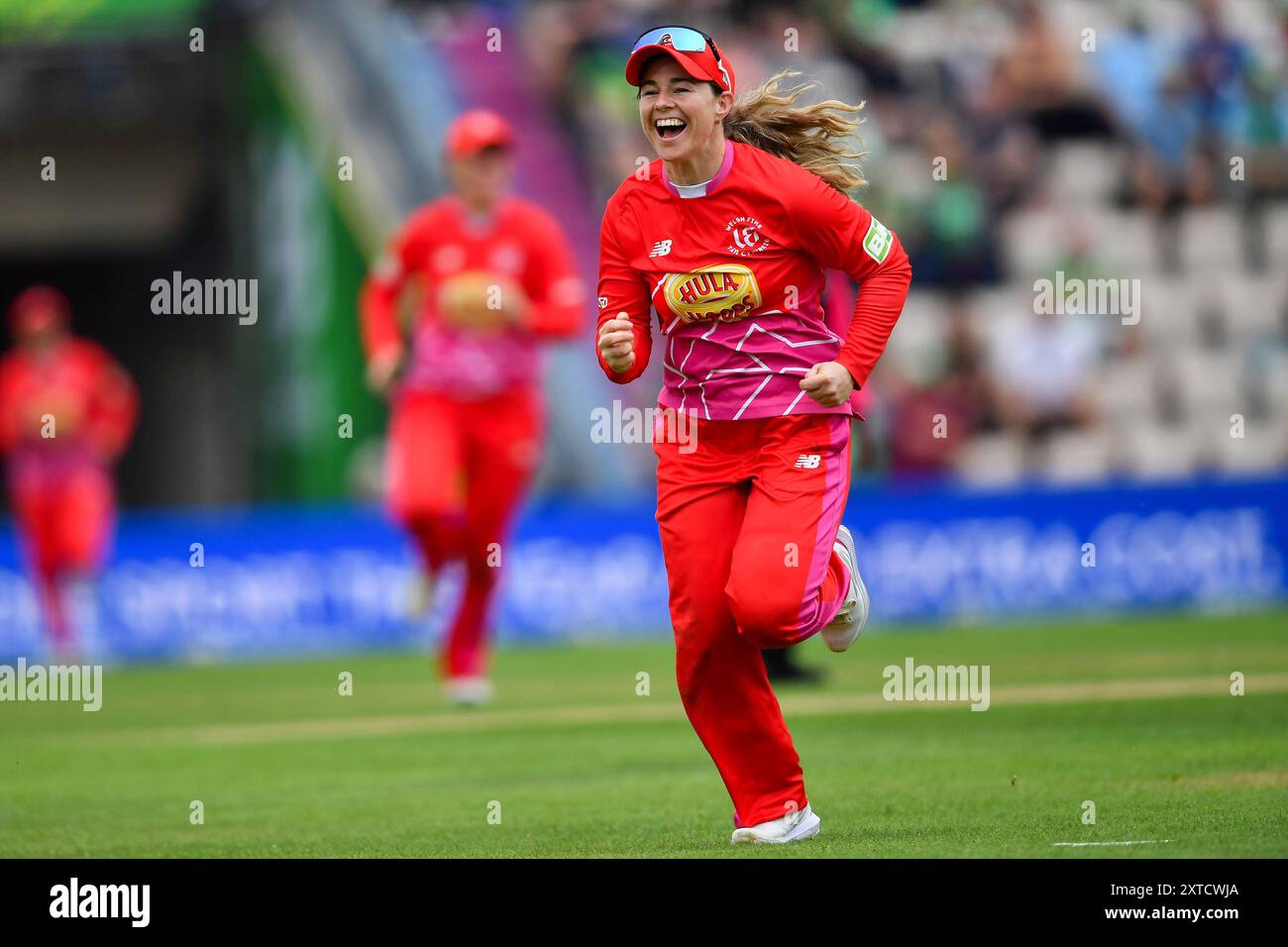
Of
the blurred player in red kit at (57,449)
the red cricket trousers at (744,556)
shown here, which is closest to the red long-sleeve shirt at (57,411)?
the blurred player in red kit at (57,449)

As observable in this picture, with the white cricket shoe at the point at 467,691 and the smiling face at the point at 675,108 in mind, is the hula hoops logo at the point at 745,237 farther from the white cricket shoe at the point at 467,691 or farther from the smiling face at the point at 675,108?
the white cricket shoe at the point at 467,691

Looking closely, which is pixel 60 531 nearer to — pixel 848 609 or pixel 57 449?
pixel 57 449

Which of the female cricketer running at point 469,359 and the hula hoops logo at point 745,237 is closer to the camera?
the hula hoops logo at point 745,237

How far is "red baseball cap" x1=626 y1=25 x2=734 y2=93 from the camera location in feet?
22.1

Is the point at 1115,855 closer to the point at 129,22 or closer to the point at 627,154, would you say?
the point at 627,154

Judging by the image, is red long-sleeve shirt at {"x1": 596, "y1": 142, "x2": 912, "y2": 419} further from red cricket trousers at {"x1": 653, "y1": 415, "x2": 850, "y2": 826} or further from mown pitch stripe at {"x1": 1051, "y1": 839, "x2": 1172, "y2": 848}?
mown pitch stripe at {"x1": 1051, "y1": 839, "x2": 1172, "y2": 848}

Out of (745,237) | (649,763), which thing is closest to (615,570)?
(649,763)

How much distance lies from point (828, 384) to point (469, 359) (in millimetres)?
6726

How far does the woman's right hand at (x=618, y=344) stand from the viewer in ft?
22.4

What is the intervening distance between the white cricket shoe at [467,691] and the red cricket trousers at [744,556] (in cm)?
619

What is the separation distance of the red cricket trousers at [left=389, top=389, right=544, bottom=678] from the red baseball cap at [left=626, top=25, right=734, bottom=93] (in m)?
6.35
